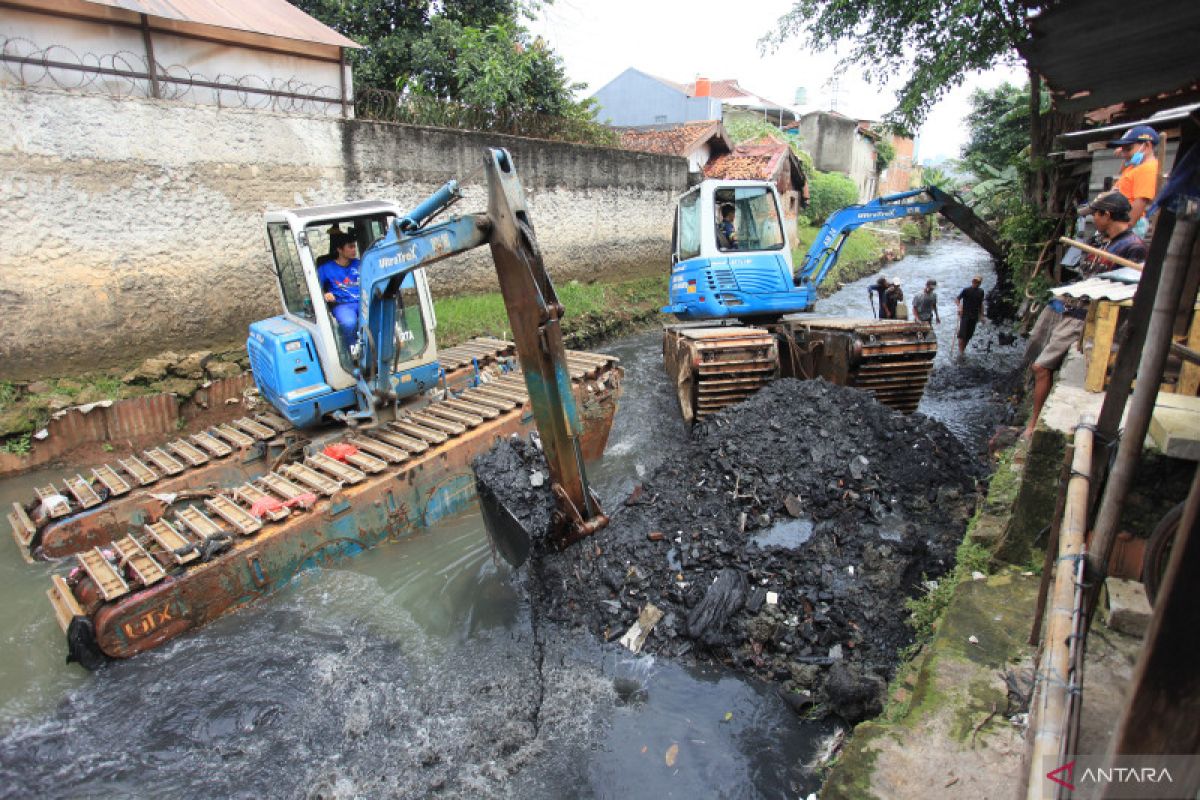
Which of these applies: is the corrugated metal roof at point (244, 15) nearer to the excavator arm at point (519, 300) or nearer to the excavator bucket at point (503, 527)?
the excavator arm at point (519, 300)

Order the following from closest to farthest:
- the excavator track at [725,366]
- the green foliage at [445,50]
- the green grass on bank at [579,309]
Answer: the excavator track at [725,366]
the green grass on bank at [579,309]
the green foliage at [445,50]

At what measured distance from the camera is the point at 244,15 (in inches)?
354

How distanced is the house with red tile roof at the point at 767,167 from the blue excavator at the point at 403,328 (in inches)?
618

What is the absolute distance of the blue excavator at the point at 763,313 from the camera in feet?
22.6

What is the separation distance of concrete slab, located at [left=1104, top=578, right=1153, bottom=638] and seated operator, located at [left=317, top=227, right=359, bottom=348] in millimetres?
5201

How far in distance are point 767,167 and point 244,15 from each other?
602 inches

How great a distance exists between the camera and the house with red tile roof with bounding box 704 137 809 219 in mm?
20156

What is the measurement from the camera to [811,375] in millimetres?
7422

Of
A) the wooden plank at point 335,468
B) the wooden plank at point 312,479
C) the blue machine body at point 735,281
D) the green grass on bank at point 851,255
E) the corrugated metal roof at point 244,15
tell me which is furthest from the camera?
the green grass on bank at point 851,255

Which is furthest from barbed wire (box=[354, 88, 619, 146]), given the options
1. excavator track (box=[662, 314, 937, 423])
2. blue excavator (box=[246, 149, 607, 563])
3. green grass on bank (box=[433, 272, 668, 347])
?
excavator track (box=[662, 314, 937, 423])

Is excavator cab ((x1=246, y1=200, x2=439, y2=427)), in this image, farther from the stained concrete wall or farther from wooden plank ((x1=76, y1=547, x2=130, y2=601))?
wooden plank ((x1=76, y1=547, x2=130, y2=601))

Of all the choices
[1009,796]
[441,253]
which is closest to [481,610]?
[441,253]

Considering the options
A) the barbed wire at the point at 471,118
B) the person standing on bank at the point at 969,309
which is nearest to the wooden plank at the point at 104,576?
the barbed wire at the point at 471,118

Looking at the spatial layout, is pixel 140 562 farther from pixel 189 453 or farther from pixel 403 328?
pixel 403 328
